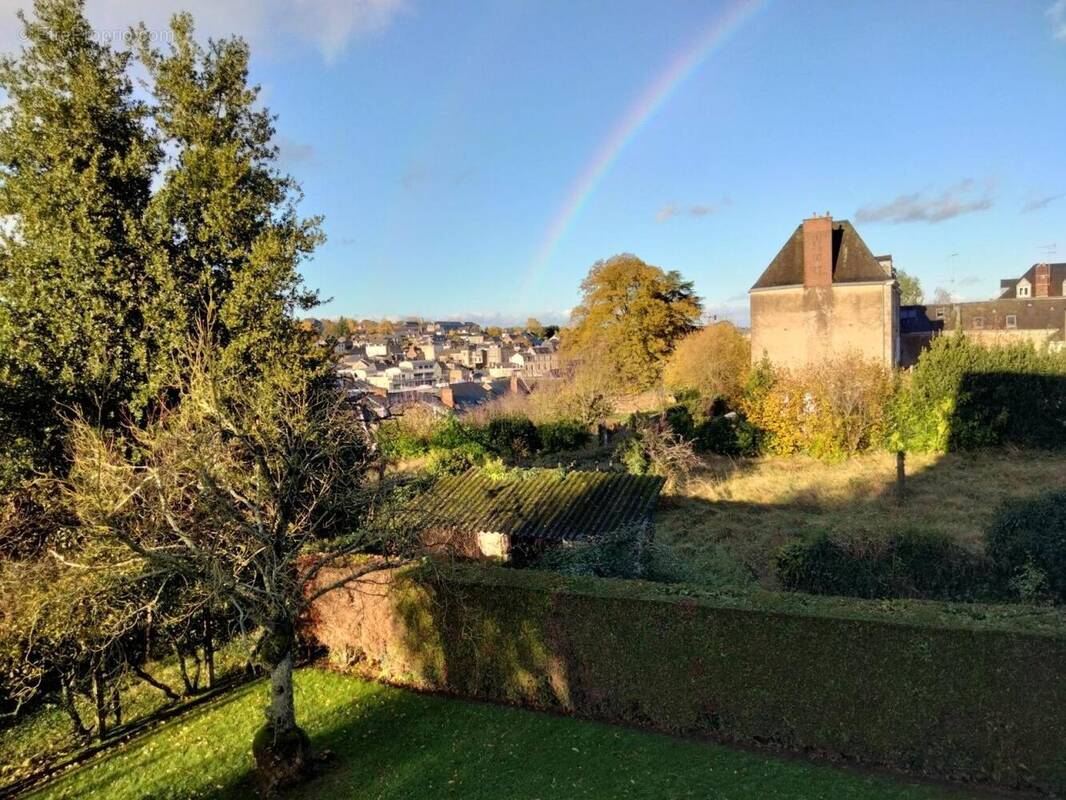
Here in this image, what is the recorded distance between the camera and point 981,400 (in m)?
22.5

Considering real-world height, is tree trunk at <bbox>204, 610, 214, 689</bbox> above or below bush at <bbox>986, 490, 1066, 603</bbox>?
below

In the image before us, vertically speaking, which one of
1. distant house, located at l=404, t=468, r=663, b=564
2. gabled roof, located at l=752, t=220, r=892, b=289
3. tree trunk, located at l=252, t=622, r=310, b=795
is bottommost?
tree trunk, located at l=252, t=622, r=310, b=795

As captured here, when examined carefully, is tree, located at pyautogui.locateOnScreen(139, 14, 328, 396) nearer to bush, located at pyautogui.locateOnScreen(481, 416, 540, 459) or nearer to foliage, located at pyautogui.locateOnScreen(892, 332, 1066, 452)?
bush, located at pyautogui.locateOnScreen(481, 416, 540, 459)

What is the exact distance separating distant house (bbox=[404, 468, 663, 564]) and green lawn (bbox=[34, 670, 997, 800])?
4.07 m

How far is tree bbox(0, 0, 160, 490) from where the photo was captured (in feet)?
32.6

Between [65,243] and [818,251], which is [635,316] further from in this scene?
[65,243]

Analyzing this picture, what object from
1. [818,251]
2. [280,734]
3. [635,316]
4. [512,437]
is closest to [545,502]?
[280,734]

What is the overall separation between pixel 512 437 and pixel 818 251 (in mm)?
15995

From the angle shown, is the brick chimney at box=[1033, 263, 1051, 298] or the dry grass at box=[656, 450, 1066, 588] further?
the brick chimney at box=[1033, 263, 1051, 298]

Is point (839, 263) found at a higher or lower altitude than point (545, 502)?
higher

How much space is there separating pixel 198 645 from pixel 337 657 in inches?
105

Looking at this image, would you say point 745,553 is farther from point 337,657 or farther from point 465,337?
point 465,337

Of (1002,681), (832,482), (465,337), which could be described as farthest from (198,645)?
(465,337)

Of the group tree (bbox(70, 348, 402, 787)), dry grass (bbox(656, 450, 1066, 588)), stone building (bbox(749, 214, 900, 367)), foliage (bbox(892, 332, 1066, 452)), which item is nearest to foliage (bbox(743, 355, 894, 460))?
dry grass (bbox(656, 450, 1066, 588))
